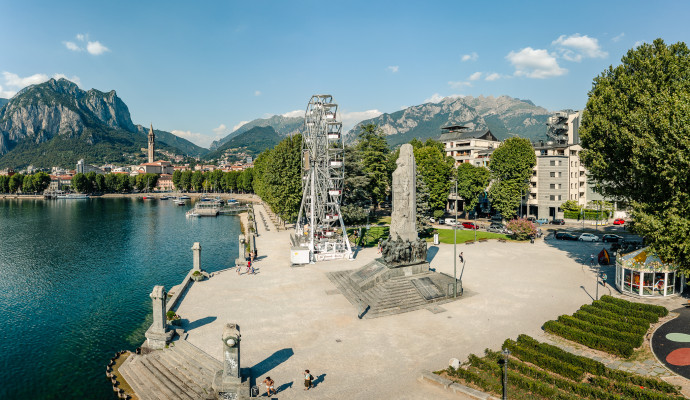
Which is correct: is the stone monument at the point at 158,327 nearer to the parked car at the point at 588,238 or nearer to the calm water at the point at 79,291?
the calm water at the point at 79,291

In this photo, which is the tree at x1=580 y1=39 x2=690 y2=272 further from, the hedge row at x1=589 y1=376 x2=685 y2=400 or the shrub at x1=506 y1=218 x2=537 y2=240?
the shrub at x1=506 y1=218 x2=537 y2=240

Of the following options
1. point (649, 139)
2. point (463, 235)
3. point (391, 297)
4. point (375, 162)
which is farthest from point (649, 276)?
point (375, 162)

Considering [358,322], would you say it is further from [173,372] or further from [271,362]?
[173,372]

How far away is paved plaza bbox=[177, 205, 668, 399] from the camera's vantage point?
18500 millimetres

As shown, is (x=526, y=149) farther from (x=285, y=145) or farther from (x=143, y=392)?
(x=143, y=392)

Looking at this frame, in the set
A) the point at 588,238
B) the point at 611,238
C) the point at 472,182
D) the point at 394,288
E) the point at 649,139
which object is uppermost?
the point at 649,139

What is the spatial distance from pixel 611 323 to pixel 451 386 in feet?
38.9

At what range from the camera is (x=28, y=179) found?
164875mm

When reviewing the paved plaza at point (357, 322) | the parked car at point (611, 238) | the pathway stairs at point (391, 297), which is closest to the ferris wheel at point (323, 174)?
the paved plaza at point (357, 322)

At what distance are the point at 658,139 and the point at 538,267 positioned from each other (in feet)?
56.5

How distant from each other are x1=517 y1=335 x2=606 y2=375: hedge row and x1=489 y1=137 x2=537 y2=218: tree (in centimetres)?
5006

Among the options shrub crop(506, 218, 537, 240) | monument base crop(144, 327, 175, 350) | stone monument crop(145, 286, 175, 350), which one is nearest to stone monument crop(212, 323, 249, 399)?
monument base crop(144, 327, 175, 350)

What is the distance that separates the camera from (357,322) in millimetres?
24797

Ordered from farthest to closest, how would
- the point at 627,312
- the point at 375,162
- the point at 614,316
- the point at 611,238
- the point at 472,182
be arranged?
the point at 375,162
the point at 472,182
the point at 611,238
the point at 627,312
the point at 614,316
